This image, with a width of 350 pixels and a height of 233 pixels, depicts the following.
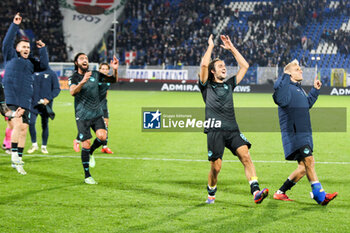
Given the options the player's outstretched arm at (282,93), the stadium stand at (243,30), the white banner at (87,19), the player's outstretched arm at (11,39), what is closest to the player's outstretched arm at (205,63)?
the player's outstretched arm at (282,93)

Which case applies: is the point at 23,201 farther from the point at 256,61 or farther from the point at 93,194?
the point at 256,61

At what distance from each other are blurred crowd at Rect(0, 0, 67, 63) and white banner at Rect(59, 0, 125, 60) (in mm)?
865

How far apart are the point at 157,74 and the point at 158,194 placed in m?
32.7

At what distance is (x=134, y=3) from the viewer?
51031 mm

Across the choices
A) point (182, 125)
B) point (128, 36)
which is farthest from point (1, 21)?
point (182, 125)

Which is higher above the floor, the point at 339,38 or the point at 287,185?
the point at 287,185

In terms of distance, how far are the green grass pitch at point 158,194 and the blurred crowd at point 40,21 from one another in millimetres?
34975

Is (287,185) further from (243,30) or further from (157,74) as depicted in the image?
(243,30)

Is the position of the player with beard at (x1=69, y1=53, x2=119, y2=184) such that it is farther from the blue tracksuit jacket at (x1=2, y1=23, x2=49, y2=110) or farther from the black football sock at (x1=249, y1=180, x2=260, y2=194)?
the black football sock at (x1=249, y1=180, x2=260, y2=194)

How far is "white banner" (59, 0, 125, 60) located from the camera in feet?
159

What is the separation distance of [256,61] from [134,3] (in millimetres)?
15560

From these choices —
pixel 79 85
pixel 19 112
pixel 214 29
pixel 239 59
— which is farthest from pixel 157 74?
pixel 239 59

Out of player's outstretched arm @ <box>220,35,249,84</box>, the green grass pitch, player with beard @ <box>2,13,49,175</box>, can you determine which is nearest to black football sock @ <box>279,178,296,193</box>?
the green grass pitch

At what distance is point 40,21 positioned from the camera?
161ft
